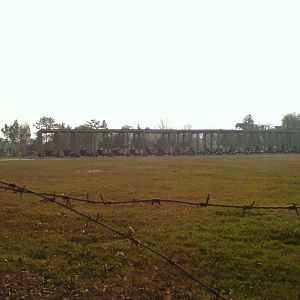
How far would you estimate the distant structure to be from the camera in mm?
104312

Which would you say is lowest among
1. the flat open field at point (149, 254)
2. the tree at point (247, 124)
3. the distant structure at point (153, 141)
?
the flat open field at point (149, 254)

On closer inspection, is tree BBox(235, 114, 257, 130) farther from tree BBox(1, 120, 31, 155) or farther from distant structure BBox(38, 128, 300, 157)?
tree BBox(1, 120, 31, 155)

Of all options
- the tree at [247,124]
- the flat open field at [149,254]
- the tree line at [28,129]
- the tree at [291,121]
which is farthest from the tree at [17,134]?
the flat open field at [149,254]

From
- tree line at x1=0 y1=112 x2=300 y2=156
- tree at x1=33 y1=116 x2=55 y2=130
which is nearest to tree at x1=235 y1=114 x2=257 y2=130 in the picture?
tree line at x1=0 y1=112 x2=300 y2=156

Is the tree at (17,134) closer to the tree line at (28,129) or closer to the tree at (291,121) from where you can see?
the tree line at (28,129)

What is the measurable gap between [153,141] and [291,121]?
46719mm

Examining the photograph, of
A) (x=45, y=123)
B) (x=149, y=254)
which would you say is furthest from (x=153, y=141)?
(x=149, y=254)

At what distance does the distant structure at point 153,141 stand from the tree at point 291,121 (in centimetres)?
1401

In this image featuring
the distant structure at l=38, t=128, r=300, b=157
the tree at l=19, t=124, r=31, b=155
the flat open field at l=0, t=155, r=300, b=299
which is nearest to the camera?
the flat open field at l=0, t=155, r=300, b=299

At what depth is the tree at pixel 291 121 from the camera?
14162cm

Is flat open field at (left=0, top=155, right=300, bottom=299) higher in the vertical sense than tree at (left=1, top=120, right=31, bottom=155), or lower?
lower

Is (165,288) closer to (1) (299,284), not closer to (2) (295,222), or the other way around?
(1) (299,284)

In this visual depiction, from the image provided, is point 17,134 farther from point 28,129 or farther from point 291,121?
point 291,121

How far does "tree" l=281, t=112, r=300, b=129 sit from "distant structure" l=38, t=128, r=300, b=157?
14015mm
